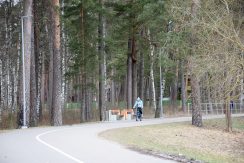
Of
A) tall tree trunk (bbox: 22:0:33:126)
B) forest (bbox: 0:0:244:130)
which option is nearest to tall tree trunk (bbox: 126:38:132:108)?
forest (bbox: 0:0:244:130)

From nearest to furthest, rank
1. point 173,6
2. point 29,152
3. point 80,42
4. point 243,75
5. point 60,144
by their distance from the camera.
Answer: point 29,152 < point 60,144 < point 243,75 < point 173,6 < point 80,42

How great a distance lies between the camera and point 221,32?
2177 cm

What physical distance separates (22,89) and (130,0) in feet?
52.7

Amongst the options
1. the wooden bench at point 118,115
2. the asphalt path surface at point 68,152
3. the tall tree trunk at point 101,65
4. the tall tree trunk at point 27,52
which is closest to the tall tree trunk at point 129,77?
the tall tree trunk at point 101,65

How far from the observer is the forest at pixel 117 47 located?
22.1 metres

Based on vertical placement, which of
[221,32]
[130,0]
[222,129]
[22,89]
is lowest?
[222,129]

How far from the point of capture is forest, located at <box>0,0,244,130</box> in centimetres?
2212

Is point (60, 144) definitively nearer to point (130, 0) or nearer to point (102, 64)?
point (102, 64)

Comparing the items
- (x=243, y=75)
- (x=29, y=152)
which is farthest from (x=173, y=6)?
(x=29, y=152)

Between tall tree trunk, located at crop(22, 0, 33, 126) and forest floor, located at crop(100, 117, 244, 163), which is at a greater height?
tall tree trunk, located at crop(22, 0, 33, 126)

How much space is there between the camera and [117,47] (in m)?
42.0

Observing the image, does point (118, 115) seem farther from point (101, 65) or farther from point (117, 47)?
point (117, 47)

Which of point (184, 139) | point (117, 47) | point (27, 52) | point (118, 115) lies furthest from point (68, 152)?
point (117, 47)

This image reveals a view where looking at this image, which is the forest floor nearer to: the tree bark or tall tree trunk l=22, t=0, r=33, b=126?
tall tree trunk l=22, t=0, r=33, b=126
